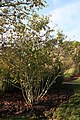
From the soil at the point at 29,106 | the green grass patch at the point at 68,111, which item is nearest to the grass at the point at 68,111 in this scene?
the green grass patch at the point at 68,111

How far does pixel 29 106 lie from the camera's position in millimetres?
16297

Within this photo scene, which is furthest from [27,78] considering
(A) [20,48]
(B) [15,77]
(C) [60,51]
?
(C) [60,51]

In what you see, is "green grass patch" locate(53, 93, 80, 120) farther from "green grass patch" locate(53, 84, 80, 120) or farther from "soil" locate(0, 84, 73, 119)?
"soil" locate(0, 84, 73, 119)

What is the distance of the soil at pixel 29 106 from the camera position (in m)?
15.3

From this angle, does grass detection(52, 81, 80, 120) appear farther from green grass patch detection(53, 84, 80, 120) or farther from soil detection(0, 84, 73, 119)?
soil detection(0, 84, 73, 119)

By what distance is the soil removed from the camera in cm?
1533

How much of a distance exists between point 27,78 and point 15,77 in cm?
67

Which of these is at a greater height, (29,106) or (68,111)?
(29,106)

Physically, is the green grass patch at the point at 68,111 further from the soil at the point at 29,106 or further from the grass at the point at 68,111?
the soil at the point at 29,106

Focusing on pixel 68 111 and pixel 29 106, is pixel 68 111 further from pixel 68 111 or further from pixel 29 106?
pixel 29 106

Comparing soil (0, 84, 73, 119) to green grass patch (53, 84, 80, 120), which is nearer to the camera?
green grass patch (53, 84, 80, 120)

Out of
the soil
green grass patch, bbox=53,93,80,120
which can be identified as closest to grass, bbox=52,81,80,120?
green grass patch, bbox=53,93,80,120

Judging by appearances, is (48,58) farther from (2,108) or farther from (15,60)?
(2,108)

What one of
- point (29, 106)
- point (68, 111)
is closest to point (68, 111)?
point (68, 111)
